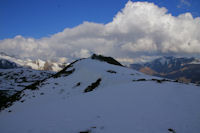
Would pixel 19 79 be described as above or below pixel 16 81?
above

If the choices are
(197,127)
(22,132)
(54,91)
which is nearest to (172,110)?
(197,127)

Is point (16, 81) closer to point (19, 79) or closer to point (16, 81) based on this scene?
point (16, 81)

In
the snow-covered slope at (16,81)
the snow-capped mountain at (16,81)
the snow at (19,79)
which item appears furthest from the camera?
the snow at (19,79)

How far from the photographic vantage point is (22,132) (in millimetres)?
10352

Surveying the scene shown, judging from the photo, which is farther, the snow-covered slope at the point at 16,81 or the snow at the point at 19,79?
the snow at the point at 19,79

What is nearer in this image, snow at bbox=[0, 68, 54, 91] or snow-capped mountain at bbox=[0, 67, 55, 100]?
snow-capped mountain at bbox=[0, 67, 55, 100]

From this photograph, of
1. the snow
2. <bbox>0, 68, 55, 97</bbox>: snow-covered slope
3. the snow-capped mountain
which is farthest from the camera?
the snow

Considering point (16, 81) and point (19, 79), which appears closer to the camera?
point (16, 81)

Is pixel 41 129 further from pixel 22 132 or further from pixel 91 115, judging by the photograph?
pixel 91 115

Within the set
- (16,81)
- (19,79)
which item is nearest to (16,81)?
(16,81)

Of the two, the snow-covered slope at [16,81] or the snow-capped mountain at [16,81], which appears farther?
the snow-covered slope at [16,81]

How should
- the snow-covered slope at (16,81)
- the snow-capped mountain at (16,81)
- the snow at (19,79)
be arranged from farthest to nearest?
the snow at (19,79) < the snow-covered slope at (16,81) < the snow-capped mountain at (16,81)

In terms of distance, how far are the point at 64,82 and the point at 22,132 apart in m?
24.3

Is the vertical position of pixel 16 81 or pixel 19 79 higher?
pixel 19 79
